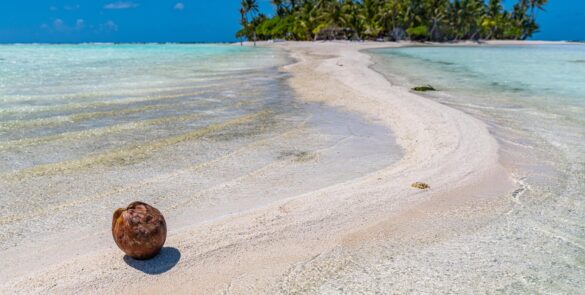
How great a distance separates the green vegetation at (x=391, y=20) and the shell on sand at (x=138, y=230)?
297 ft

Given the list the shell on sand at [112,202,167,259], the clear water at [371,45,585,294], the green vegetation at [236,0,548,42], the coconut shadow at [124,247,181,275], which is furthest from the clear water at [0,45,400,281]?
the green vegetation at [236,0,548,42]

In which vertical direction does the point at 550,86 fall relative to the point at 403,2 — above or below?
below

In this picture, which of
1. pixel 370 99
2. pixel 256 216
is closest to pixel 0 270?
pixel 256 216

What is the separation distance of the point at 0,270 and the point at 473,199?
4900 mm

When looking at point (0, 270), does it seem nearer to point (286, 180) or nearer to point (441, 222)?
point (286, 180)

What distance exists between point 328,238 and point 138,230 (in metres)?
1.76

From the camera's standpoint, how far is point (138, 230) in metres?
3.56

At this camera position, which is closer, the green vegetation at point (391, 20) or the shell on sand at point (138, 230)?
the shell on sand at point (138, 230)

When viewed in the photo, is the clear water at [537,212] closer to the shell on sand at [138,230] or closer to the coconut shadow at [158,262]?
the coconut shadow at [158,262]

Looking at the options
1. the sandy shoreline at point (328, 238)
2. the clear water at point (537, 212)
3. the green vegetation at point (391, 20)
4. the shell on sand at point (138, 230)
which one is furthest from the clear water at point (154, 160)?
the green vegetation at point (391, 20)

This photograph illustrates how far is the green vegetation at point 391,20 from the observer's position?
9125cm

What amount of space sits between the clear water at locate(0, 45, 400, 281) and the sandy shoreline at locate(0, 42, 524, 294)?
1.40 feet

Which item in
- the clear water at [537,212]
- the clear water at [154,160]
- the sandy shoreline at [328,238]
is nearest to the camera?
the sandy shoreline at [328,238]

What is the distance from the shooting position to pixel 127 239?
3.59 m
